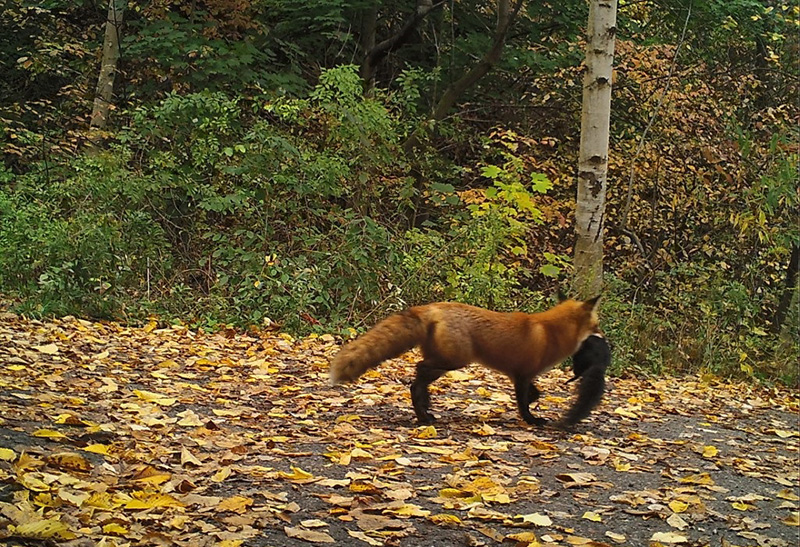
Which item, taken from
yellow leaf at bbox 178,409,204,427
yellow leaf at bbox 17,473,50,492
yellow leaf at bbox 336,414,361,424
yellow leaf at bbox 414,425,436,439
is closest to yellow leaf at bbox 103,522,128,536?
yellow leaf at bbox 17,473,50,492

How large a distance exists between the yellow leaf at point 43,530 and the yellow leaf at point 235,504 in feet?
2.69

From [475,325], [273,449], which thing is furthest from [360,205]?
[273,449]

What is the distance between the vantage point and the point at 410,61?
1703 centimetres

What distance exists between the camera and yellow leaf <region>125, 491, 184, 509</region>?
3930mm

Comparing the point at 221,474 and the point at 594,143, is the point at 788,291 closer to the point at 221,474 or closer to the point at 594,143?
the point at 594,143

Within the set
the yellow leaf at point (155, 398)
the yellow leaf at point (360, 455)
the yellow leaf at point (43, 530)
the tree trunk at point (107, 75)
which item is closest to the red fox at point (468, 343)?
the yellow leaf at point (360, 455)

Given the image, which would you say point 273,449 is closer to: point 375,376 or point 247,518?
point 247,518

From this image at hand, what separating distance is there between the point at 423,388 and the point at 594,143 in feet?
19.3

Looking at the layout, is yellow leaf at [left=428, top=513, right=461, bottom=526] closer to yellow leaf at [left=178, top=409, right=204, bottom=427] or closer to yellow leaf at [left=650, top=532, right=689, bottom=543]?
yellow leaf at [left=650, top=532, right=689, bottom=543]

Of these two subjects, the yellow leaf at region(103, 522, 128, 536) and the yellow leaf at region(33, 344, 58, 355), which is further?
the yellow leaf at region(33, 344, 58, 355)

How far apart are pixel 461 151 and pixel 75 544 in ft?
46.0

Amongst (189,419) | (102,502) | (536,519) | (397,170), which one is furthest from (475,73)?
(102,502)

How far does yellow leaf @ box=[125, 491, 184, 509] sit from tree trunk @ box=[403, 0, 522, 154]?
34.7 feet

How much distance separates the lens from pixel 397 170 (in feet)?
47.3
